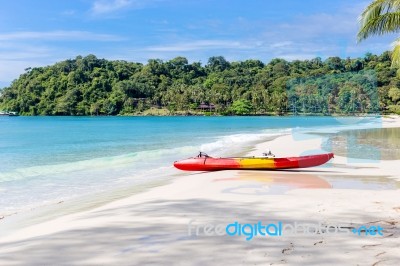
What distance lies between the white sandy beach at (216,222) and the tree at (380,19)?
443 centimetres

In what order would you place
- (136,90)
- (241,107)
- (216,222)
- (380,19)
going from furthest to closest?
(136,90) → (241,107) → (380,19) → (216,222)

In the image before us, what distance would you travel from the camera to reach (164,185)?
396 inches

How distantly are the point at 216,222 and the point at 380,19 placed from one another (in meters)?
8.55

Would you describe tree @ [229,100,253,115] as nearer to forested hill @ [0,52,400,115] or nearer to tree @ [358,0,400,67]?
forested hill @ [0,52,400,115]

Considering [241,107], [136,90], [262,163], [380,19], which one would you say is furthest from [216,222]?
[136,90]

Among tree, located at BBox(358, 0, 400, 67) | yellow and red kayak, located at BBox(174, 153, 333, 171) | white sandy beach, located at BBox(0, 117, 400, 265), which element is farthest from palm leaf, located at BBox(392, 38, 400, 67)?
white sandy beach, located at BBox(0, 117, 400, 265)

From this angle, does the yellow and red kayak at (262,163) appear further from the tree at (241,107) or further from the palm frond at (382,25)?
the tree at (241,107)

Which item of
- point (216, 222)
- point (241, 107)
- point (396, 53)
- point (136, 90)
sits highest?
point (136, 90)

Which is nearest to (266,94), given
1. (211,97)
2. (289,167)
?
(211,97)

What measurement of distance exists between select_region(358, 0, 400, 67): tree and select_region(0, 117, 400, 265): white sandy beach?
443 centimetres

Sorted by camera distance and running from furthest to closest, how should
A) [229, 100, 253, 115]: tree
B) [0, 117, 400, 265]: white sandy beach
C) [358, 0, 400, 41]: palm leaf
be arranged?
[229, 100, 253, 115]: tree, [358, 0, 400, 41]: palm leaf, [0, 117, 400, 265]: white sandy beach

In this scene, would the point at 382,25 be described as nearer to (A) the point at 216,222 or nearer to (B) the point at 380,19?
(B) the point at 380,19

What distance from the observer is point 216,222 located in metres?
5.49

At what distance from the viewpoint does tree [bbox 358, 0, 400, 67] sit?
11000 millimetres
